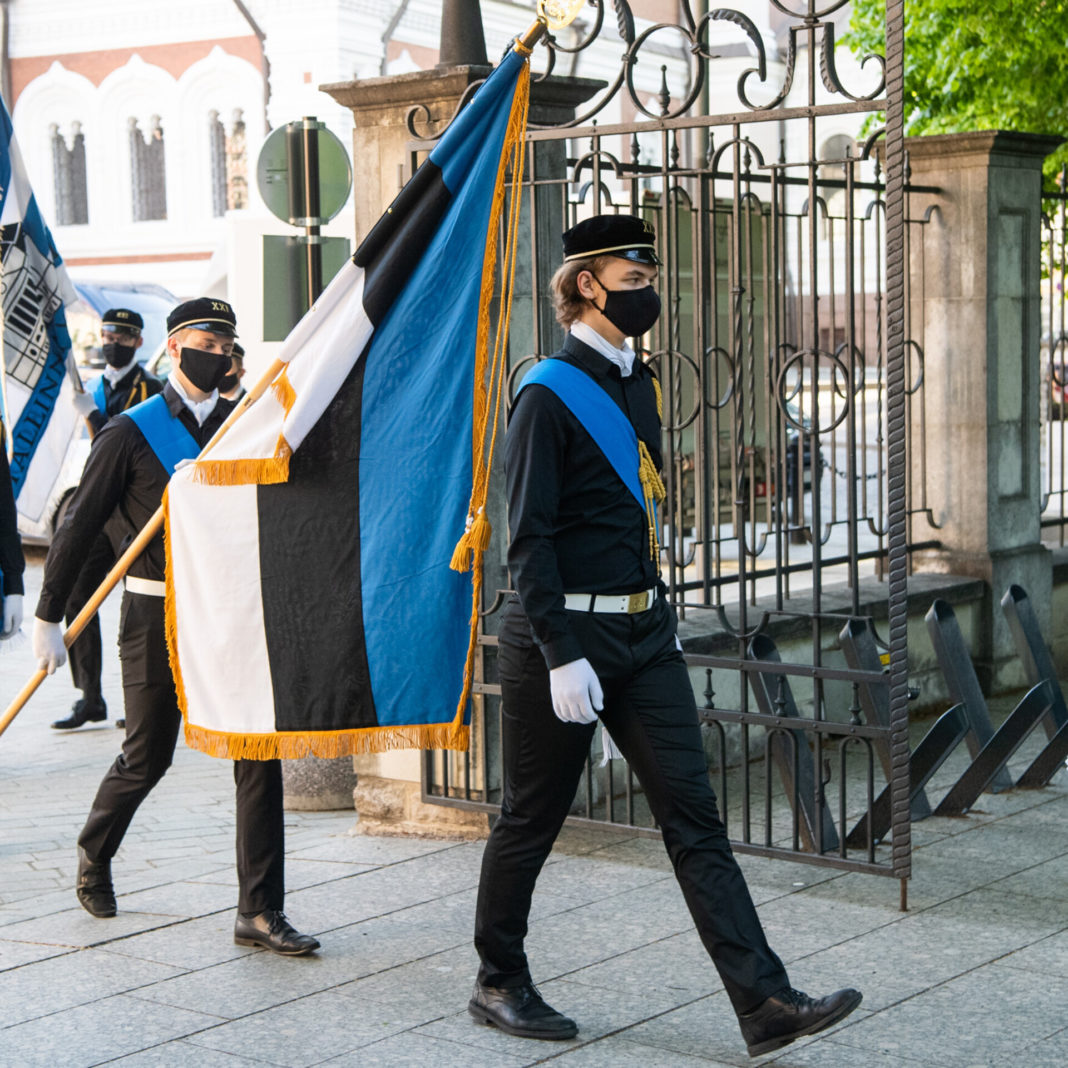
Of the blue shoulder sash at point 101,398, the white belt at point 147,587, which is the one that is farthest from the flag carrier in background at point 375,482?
the blue shoulder sash at point 101,398

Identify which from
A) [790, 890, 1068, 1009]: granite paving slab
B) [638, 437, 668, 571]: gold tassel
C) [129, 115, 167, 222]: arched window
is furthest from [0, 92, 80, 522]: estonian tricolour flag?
[129, 115, 167, 222]: arched window

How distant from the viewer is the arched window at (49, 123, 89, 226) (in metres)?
33.2

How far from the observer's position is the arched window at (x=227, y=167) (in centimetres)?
3123

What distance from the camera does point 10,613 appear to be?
5.83 meters

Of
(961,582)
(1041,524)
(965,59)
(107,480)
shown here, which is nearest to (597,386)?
(107,480)

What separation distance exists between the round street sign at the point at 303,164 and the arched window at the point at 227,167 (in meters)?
24.0

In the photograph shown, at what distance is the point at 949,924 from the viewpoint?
17.3ft

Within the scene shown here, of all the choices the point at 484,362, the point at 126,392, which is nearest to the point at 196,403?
the point at 484,362

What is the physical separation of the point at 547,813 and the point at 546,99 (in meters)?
2.92

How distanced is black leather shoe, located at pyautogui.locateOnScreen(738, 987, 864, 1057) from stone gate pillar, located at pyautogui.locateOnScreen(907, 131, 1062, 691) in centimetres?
498

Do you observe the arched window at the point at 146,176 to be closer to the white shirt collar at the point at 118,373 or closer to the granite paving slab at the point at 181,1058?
the white shirt collar at the point at 118,373

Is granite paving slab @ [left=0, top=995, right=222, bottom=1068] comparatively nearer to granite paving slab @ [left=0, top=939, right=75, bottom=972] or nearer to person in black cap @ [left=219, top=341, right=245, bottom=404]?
granite paving slab @ [left=0, top=939, right=75, bottom=972]

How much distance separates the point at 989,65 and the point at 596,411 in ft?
34.6

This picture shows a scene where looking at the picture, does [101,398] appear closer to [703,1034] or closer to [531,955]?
[531,955]
